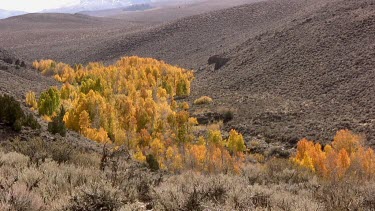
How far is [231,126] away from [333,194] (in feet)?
160

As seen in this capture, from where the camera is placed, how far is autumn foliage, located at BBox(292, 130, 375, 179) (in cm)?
3325

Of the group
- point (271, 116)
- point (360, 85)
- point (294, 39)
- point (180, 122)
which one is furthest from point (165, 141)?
point (294, 39)

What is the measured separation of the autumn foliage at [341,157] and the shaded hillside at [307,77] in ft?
12.6

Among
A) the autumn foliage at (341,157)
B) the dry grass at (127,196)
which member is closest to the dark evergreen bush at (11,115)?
the dry grass at (127,196)

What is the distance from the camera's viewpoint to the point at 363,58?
200ft

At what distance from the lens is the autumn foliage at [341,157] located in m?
33.2

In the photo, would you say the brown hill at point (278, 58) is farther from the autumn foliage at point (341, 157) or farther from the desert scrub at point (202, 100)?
the autumn foliage at point (341, 157)

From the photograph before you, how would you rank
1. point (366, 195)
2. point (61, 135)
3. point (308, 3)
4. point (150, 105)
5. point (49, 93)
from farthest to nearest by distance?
point (308, 3), point (150, 105), point (49, 93), point (61, 135), point (366, 195)

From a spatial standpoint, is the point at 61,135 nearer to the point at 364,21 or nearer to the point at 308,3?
the point at 364,21

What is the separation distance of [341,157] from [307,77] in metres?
31.0

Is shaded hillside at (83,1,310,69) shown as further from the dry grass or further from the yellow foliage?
the dry grass

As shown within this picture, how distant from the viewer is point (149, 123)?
5734 cm

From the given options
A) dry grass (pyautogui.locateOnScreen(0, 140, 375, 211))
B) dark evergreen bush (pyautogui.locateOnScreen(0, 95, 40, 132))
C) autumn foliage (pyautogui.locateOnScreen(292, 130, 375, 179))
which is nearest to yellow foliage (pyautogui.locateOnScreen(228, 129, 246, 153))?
autumn foliage (pyautogui.locateOnScreen(292, 130, 375, 179))

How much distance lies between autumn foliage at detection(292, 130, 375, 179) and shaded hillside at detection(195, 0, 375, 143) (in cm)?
386
